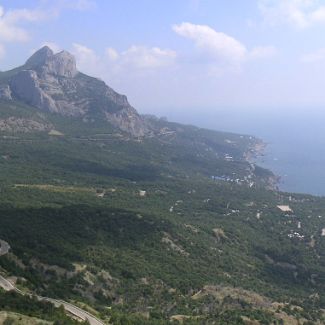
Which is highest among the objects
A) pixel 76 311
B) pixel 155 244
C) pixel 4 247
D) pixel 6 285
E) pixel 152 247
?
pixel 4 247

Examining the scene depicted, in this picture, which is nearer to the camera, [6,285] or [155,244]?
[6,285]

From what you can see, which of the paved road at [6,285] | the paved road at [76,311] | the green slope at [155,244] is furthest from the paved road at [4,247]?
the paved road at [76,311]

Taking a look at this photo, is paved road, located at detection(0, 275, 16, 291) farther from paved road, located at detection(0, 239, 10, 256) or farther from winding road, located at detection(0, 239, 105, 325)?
paved road, located at detection(0, 239, 10, 256)

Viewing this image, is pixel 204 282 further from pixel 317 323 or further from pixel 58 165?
pixel 58 165

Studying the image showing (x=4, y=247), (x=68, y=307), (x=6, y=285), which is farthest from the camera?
(x=4, y=247)

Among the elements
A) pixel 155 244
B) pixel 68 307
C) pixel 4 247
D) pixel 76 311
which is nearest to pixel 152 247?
pixel 155 244

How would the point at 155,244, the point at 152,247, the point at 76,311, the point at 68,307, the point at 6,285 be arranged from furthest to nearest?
1. the point at 155,244
2. the point at 152,247
3. the point at 6,285
4. the point at 68,307
5. the point at 76,311

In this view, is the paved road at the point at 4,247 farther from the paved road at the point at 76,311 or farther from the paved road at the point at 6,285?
the paved road at the point at 76,311

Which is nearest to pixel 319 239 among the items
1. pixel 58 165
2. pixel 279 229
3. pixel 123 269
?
pixel 279 229

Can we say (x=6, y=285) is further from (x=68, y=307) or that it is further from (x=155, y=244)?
(x=155, y=244)

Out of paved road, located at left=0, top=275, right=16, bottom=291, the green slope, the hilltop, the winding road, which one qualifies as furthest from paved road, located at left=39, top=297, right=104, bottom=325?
paved road, located at left=0, top=275, right=16, bottom=291

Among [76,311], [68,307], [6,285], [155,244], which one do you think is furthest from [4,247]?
[155,244]

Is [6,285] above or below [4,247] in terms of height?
below
